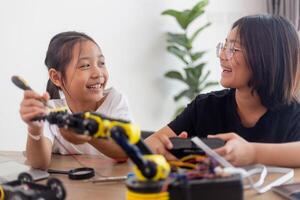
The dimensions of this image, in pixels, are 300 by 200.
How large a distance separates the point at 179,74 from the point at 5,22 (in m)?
1.34

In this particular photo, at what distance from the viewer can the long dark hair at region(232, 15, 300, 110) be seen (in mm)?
1188

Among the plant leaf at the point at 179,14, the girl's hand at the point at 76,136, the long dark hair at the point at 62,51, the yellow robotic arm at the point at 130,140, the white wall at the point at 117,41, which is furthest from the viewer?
the plant leaf at the point at 179,14

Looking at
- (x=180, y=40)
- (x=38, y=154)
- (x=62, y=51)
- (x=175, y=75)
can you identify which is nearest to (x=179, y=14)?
(x=180, y=40)

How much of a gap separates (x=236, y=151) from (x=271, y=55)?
44 cm

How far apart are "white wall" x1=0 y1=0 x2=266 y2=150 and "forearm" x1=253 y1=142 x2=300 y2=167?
1195 mm

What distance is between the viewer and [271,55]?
1.19 m

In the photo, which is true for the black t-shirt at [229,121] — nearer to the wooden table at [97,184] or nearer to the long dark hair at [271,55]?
the long dark hair at [271,55]

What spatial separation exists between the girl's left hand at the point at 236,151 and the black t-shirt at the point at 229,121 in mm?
291

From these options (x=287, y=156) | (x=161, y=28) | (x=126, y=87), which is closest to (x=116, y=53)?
(x=126, y=87)

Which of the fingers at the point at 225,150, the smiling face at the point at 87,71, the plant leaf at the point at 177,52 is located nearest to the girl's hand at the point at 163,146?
the fingers at the point at 225,150

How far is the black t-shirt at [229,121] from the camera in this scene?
1.20m

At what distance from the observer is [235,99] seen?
4.35ft

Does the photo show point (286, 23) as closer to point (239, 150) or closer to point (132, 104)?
point (239, 150)

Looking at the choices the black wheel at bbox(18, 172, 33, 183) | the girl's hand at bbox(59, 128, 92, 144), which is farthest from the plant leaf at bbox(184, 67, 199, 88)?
the black wheel at bbox(18, 172, 33, 183)
